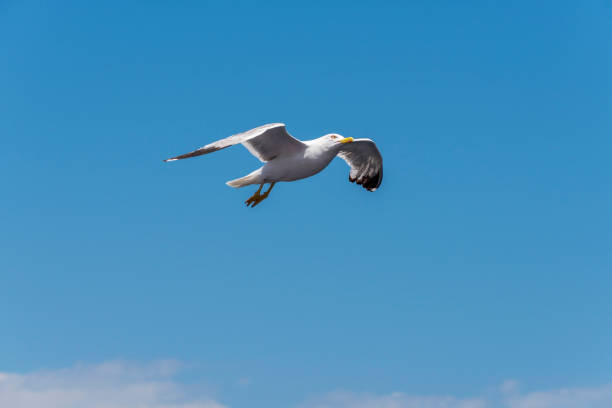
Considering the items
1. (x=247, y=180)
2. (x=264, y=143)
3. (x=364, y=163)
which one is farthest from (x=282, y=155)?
(x=364, y=163)

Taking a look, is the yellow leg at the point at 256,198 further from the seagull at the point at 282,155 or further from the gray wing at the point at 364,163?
the gray wing at the point at 364,163

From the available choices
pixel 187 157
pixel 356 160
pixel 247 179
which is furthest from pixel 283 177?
pixel 356 160

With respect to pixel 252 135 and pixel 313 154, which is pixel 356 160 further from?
pixel 252 135

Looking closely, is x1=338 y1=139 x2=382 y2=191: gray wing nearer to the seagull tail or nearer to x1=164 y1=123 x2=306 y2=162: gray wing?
x1=164 y1=123 x2=306 y2=162: gray wing

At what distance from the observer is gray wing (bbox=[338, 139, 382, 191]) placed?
23500mm

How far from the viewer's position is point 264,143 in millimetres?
19750

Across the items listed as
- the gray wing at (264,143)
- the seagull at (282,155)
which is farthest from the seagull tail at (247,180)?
the gray wing at (264,143)

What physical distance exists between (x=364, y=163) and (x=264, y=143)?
581 cm

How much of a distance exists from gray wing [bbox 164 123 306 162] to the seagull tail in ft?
1.83

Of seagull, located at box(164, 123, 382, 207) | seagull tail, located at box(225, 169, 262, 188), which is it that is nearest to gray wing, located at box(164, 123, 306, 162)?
seagull, located at box(164, 123, 382, 207)

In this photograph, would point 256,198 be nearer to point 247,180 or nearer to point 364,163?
point 247,180

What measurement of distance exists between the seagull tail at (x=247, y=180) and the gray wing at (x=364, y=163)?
4256 mm

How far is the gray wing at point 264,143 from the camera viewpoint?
18.0 meters

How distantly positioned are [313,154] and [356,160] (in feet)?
16.2
